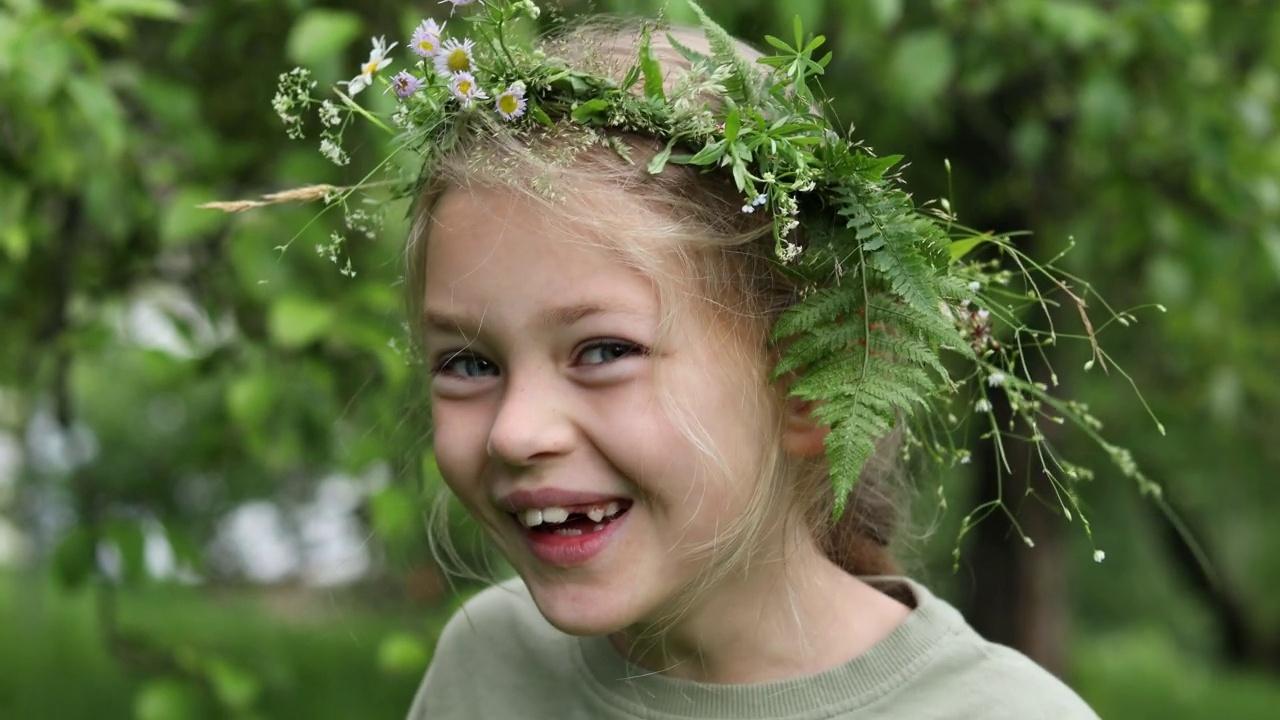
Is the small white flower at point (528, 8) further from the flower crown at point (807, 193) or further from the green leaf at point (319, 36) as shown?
the green leaf at point (319, 36)

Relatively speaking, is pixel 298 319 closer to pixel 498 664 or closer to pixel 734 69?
pixel 498 664

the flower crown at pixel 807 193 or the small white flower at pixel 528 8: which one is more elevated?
the small white flower at pixel 528 8

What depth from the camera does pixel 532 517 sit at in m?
1.50

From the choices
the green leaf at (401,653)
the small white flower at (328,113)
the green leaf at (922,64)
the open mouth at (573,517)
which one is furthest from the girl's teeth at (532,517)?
the green leaf at (922,64)

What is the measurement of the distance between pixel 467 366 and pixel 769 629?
0.47 metres

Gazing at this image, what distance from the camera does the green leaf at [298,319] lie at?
256 cm

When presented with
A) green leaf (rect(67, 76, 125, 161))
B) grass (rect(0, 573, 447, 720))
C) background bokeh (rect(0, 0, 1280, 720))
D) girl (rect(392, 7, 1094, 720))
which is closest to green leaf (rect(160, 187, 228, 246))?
background bokeh (rect(0, 0, 1280, 720))

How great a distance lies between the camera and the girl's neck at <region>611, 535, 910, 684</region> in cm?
165

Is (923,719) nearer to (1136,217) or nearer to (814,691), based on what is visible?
(814,691)

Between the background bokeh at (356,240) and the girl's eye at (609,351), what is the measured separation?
0.42 metres

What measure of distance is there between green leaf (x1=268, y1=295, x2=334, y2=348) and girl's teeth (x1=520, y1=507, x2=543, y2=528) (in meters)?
1.16

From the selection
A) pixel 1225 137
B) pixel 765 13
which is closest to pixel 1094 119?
pixel 1225 137

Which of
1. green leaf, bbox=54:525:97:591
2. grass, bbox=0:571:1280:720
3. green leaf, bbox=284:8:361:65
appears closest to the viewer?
green leaf, bbox=284:8:361:65

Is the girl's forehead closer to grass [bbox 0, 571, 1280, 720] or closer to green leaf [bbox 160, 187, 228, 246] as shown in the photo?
green leaf [bbox 160, 187, 228, 246]
